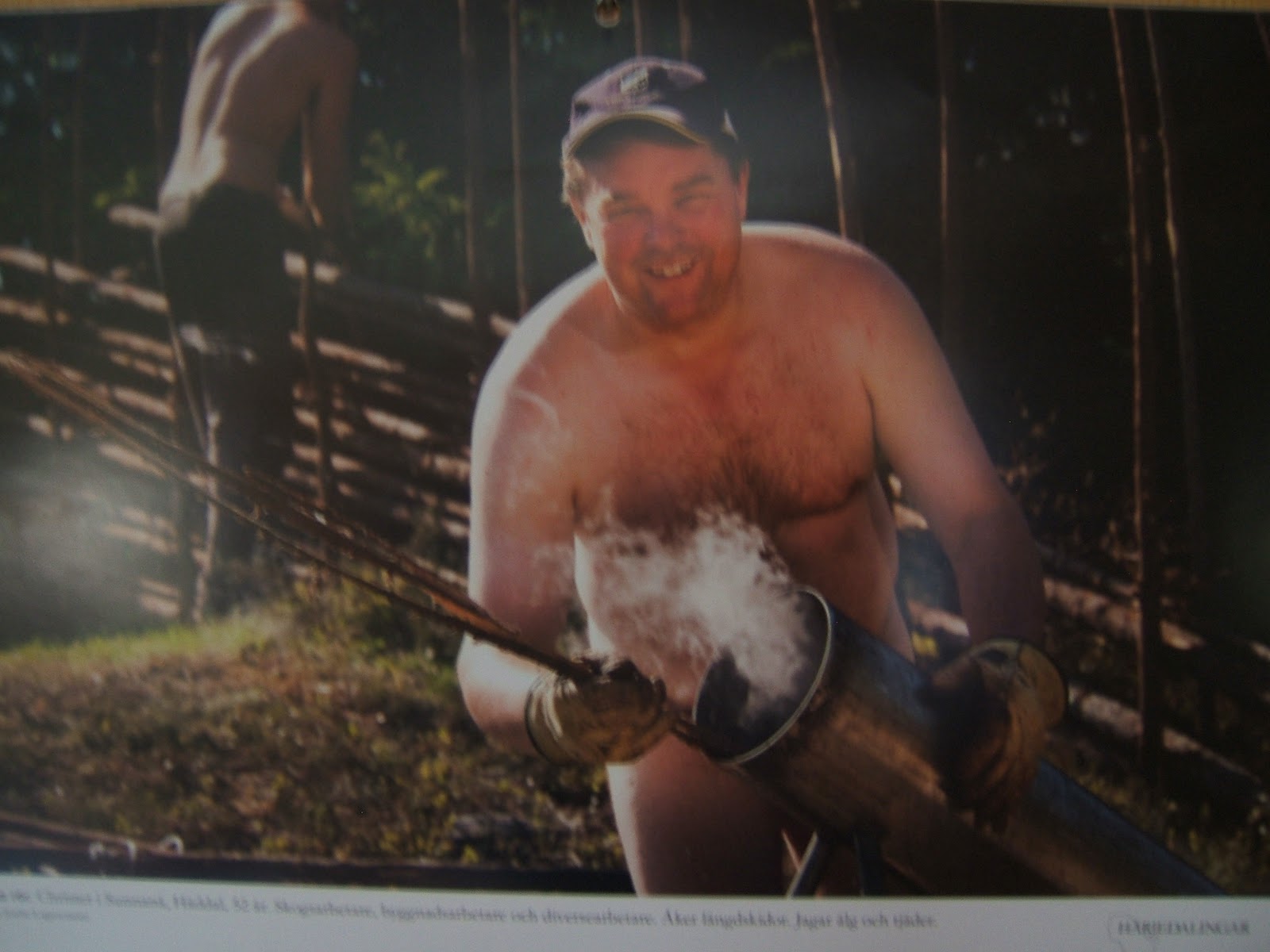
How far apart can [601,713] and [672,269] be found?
597 mm

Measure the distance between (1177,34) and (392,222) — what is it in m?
1.16

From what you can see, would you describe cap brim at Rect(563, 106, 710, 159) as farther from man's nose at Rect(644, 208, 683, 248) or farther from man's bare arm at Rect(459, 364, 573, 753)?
man's bare arm at Rect(459, 364, 573, 753)

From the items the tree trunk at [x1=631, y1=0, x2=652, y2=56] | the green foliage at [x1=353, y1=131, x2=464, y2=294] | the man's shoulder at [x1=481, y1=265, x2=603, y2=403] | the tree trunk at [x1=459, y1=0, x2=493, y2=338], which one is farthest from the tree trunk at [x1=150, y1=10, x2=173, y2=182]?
the tree trunk at [x1=631, y1=0, x2=652, y2=56]

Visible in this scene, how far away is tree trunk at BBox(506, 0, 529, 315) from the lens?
1.65 metres

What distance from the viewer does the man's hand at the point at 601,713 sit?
142 centimetres

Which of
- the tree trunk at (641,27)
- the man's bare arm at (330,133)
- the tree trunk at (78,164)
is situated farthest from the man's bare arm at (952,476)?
the tree trunk at (78,164)

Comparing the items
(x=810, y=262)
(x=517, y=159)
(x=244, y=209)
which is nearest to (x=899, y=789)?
(x=810, y=262)

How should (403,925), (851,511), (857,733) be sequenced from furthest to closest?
(403,925) → (851,511) → (857,733)

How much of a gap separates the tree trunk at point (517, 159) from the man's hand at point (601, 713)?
1.83 feet

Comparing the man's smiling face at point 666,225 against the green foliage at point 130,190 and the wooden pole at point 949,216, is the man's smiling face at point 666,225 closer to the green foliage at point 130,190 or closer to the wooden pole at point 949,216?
the wooden pole at point 949,216

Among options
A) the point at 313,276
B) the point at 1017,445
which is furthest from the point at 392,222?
the point at 1017,445

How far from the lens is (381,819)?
65.2 inches

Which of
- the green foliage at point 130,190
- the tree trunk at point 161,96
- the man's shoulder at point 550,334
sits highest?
the tree trunk at point 161,96

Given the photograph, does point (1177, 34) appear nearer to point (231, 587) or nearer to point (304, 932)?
point (231, 587)
